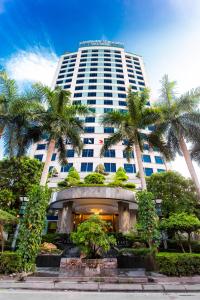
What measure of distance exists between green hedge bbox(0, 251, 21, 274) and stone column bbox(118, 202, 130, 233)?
492 inches

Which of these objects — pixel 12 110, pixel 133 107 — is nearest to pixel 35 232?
pixel 12 110

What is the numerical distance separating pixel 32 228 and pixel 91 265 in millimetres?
3452

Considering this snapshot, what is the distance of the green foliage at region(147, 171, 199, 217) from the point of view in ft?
69.9

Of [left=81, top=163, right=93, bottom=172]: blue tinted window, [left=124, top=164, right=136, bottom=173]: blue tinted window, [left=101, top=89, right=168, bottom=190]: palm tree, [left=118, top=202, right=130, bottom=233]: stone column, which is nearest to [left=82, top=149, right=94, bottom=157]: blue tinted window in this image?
[left=81, top=163, right=93, bottom=172]: blue tinted window

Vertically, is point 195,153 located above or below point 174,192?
above

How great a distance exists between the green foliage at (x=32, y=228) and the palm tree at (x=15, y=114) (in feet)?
25.1

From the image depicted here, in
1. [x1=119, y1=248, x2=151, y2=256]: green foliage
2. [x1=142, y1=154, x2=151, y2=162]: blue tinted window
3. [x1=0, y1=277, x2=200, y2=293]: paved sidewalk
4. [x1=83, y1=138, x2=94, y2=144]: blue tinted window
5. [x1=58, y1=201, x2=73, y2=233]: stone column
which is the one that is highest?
[x1=83, y1=138, x2=94, y2=144]: blue tinted window

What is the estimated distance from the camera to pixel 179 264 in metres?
9.42

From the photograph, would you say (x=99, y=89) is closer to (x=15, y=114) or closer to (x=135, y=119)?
(x=135, y=119)

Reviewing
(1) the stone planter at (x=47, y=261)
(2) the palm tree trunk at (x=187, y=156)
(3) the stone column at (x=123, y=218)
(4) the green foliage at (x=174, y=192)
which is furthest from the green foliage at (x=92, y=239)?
(4) the green foliage at (x=174, y=192)

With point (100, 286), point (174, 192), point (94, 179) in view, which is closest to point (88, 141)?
point (94, 179)

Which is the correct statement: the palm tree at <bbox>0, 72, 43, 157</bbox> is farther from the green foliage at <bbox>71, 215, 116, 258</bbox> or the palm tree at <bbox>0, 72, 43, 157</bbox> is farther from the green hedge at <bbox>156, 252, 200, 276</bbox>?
the green hedge at <bbox>156, 252, 200, 276</bbox>

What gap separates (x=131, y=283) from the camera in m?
8.34

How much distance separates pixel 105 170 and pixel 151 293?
28.8 meters
